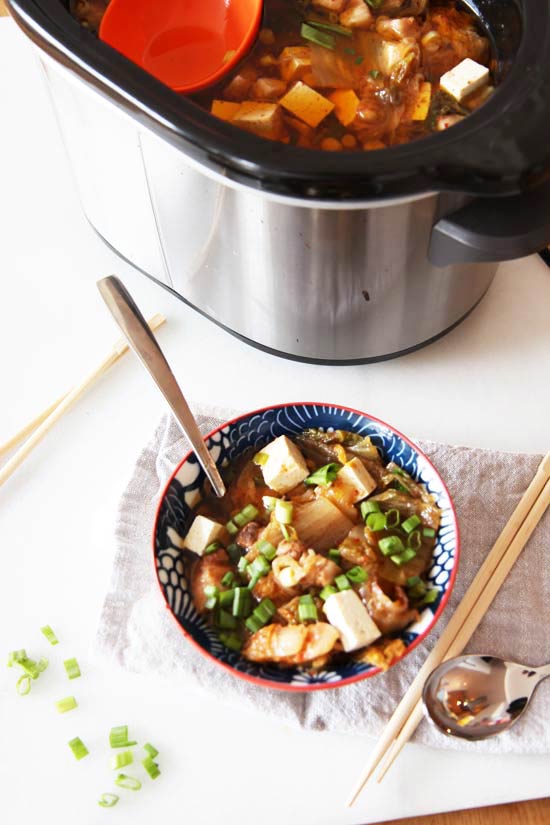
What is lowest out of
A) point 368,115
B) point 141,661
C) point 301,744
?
point 301,744

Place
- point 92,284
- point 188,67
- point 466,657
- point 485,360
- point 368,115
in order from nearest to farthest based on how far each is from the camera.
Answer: point 466,657
point 368,115
point 188,67
point 485,360
point 92,284

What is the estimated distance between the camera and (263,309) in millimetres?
1479

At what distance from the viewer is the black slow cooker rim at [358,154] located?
3.71ft

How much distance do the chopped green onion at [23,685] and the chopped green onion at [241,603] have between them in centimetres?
33

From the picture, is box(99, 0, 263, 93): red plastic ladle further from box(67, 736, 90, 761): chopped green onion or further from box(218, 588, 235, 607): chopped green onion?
box(67, 736, 90, 761): chopped green onion

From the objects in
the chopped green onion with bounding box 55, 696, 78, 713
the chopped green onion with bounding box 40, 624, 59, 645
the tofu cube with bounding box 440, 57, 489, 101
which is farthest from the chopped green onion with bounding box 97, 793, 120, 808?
the tofu cube with bounding box 440, 57, 489, 101

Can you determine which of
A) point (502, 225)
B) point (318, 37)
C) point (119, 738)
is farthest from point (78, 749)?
point (318, 37)

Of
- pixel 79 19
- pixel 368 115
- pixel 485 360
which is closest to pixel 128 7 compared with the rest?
pixel 79 19

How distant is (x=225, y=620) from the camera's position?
46.7 inches

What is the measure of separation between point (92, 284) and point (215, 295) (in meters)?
0.30

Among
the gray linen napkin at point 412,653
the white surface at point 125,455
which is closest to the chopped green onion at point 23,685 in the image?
the white surface at point 125,455

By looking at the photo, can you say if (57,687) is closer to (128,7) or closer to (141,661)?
(141,661)

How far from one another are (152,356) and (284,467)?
9.3 inches

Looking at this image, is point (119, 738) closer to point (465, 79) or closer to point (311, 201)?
point (311, 201)
